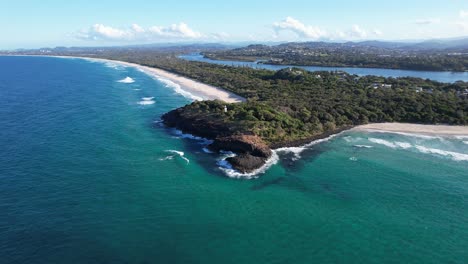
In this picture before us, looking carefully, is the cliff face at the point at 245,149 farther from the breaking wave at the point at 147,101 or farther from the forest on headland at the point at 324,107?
the breaking wave at the point at 147,101

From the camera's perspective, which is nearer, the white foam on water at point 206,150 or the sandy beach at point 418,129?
the white foam on water at point 206,150

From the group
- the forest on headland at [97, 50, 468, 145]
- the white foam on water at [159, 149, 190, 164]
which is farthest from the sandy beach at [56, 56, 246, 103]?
the white foam on water at [159, 149, 190, 164]

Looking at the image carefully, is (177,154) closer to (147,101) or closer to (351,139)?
(351,139)

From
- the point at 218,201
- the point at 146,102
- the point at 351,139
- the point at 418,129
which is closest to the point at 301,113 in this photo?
the point at 351,139

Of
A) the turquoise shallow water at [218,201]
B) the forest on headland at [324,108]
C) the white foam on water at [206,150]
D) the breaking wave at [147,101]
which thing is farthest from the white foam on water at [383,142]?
the breaking wave at [147,101]

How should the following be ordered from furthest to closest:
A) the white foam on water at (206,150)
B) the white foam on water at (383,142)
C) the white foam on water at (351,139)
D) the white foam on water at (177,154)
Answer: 1. the white foam on water at (351,139)
2. the white foam on water at (383,142)
3. the white foam on water at (206,150)
4. the white foam on water at (177,154)

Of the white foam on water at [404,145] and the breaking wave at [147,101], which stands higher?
the breaking wave at [147,101]

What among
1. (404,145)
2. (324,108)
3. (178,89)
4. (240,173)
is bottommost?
(240,173)
